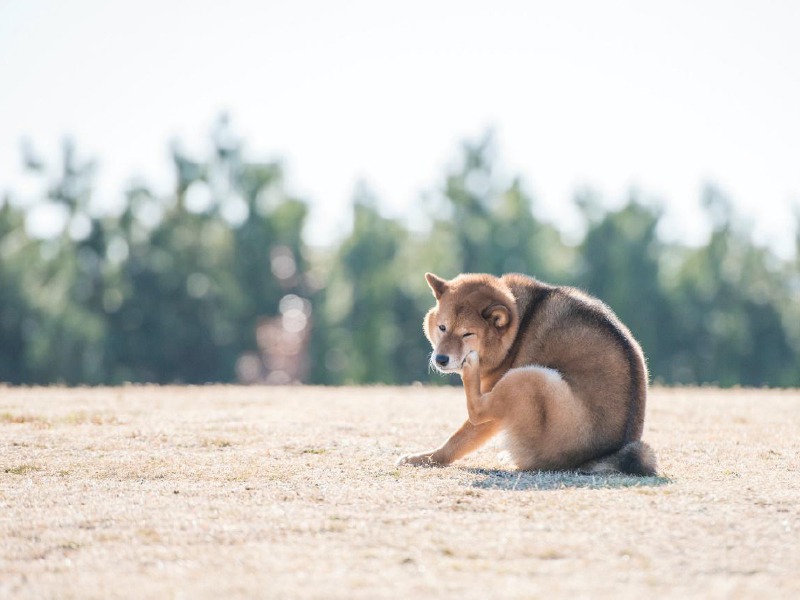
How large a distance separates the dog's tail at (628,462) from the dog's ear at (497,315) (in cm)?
160

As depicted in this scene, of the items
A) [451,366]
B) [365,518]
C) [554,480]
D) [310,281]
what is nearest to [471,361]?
[451,366]

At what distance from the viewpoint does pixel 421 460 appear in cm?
925

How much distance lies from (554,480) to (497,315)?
5.80 feet

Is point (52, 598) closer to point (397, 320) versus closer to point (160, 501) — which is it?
point (160, 501)

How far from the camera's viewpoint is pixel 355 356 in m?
47.5

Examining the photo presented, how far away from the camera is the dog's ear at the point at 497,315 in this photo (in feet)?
30.0

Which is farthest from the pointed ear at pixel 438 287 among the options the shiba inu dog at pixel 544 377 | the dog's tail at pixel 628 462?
the dog's tail at pixel 628 462

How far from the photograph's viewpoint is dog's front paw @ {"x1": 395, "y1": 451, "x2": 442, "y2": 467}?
9.23 metres

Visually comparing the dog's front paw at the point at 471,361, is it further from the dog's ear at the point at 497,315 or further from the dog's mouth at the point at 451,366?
the dog's ear at the point at 497,315

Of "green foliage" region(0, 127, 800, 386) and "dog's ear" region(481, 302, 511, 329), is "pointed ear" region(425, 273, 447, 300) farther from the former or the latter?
"green foliage" region(0, 127, 800, 386)

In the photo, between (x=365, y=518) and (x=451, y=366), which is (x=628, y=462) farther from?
(x=365, y=518)

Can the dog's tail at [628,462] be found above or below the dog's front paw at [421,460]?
above

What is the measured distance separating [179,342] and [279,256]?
272 inches

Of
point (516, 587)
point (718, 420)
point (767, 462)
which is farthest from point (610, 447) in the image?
point (718, 420)
